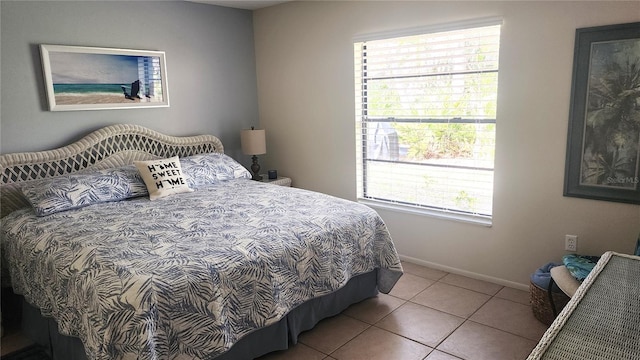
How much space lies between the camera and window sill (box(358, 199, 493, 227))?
335 cm

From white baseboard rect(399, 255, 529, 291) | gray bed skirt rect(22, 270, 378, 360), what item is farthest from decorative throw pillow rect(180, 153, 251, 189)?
white baseboard rect(399, 255, 529, 291)

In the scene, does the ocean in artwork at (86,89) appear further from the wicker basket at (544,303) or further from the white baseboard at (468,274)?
the wicker basket at (544,303)

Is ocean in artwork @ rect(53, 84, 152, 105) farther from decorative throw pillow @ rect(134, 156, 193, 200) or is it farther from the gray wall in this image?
decorative throw pillow @ rect(134, 156, 193, 200)

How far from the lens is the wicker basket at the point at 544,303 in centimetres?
263

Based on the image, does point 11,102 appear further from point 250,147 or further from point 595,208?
point 595,208

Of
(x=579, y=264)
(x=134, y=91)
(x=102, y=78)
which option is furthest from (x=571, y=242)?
(x=102, y=78)

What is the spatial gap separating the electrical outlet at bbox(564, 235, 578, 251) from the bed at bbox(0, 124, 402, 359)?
1.16 m

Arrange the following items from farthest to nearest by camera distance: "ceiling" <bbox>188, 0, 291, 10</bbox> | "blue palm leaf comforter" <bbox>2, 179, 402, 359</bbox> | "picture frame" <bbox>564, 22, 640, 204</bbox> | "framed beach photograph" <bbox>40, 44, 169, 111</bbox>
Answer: "ceiling" <bbox>188, 0, 291, 10</bbox> → "framed beach photograph" <bbox>40, 44, 169, 111</bbox> → "picture frame" <bbox>564, 22, 640, 204</bbox> → "blue palm leaf comforter" <bbox>2, 179, 402, 359</bbox>

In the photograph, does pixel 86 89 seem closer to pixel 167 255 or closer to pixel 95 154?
pixel 95 154

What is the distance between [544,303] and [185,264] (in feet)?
7.12

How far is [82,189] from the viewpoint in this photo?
3.08 m

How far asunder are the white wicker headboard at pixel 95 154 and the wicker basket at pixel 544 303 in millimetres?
3088

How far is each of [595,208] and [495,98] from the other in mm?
997

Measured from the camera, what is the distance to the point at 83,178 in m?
3.16
